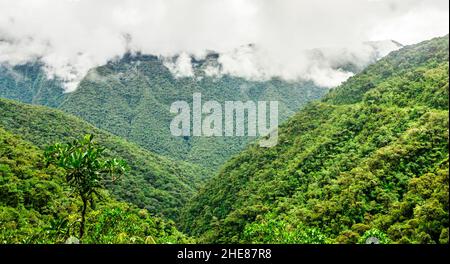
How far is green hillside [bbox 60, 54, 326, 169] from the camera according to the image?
119037mm

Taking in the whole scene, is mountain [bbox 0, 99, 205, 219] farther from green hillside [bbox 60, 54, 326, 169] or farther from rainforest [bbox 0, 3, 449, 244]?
green hillside [bbox 60, 54, 326, 169]

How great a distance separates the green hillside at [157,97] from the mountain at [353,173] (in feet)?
187

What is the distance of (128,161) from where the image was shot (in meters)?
67.6

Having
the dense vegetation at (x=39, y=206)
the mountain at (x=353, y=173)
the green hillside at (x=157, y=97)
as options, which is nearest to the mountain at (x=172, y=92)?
the green hillside at (x=157, y=97)

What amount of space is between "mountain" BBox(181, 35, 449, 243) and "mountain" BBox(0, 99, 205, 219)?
5.52 meters

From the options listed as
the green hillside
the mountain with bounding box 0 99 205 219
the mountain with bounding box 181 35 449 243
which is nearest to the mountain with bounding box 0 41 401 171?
the green hillside

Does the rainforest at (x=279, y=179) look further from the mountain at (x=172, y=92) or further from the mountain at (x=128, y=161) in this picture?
the mountain at (x=172, y=92)

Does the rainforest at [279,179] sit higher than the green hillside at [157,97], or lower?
lower

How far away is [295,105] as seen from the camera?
5856 inches

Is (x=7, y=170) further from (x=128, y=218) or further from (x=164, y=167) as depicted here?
(x=164, y=167)

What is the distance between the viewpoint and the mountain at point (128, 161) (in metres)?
56.0
